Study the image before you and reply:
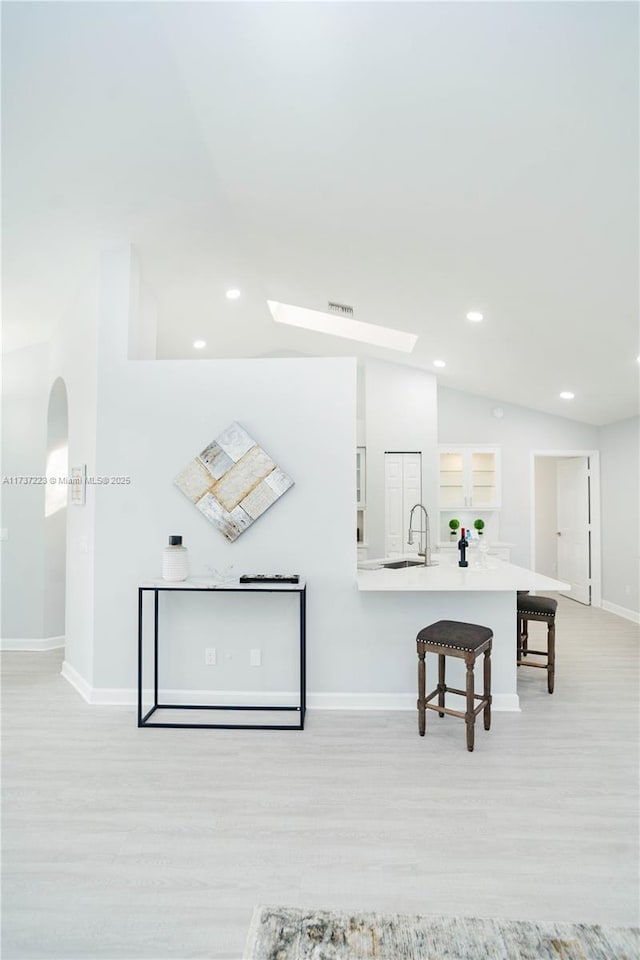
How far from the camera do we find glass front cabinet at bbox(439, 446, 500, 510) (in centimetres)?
769

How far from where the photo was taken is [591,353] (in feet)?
16.5


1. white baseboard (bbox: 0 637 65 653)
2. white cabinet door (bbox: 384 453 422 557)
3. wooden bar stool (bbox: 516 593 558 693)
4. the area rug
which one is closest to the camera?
the area rug

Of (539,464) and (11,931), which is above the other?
(539,464)

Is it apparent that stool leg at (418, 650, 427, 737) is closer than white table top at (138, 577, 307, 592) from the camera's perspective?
Yes

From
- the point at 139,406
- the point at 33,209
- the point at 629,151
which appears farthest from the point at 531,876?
the point at 33,209

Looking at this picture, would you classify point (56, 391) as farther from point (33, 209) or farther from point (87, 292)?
point (33, 209)

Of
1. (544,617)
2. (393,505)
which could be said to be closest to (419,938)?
(544,617)

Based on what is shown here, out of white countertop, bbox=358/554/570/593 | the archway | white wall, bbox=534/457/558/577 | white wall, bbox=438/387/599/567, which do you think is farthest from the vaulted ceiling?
white wall, bbox=534/457/558/577

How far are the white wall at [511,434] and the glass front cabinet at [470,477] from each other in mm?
123

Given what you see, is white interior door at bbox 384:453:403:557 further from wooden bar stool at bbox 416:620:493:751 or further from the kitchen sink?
wooden bar stool at bbox 416:620:493:751

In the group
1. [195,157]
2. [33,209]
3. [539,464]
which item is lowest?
[539,464]

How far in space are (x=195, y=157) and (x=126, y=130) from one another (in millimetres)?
416

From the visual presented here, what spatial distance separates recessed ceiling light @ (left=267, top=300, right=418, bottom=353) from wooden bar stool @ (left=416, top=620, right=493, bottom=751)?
3.67 m

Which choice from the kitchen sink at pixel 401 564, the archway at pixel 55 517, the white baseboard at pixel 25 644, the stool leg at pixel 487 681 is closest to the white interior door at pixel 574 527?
the kitchen sink at pixel 401 564
